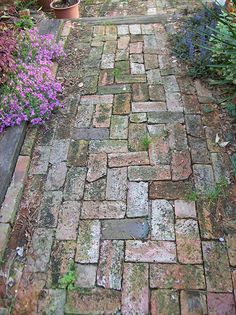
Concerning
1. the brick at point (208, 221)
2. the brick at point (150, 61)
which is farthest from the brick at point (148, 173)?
the brick at point (150, 61)

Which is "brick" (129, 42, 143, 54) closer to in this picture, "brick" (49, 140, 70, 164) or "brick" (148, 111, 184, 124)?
"brick" (148, 111, 184, 124)

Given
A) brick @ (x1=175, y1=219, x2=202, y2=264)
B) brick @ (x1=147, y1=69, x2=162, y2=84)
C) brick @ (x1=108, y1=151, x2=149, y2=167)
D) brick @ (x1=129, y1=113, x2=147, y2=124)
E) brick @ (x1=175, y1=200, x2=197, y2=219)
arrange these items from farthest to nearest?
brick @ (x1=147, y1=69, x2=162, y2=84)
brick @ (x1=129, y1=113, x2=147, y2=124)
brick @ (x1=108, y1=151, x2=149, y2=167)
brick @ (x1=175, y1=200, x2=197, y2=219)
brick @ (x1=175, y1=219, x2=202, y2=264)

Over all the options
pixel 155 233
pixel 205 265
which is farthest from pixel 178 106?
pixel 205 265

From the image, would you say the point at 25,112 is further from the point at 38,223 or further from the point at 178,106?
the point at 178,106

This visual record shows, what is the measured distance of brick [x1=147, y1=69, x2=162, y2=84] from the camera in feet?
11.2

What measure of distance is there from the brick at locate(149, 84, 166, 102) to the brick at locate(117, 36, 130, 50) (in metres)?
0.81

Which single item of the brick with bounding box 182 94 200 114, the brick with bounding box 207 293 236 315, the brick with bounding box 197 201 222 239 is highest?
the brick with bounding box 182 94 200 114

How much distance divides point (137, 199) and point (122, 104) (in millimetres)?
1074

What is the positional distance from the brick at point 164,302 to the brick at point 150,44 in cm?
263

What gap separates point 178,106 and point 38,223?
5.22ft

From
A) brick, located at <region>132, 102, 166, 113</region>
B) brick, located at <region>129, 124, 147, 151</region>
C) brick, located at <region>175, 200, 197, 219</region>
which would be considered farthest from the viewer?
brick, located at <region>132, 102, 166, 113</region>

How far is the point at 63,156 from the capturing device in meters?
2.77

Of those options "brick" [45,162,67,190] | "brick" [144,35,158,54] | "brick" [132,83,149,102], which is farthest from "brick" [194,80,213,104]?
"brick" [45,162,67,190]

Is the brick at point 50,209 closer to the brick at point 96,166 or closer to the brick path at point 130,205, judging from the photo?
the brick path at point 130,205
